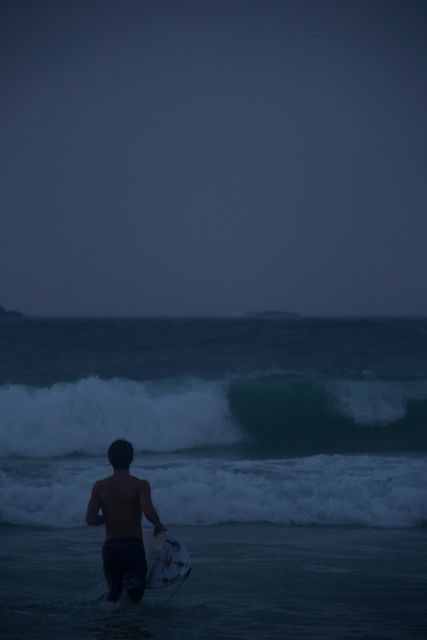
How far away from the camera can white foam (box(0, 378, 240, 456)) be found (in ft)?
52.0

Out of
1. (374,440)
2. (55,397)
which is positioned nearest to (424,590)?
(374,440)

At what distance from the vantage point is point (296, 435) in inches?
707

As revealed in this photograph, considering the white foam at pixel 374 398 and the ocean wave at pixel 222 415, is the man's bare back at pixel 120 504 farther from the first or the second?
the white foam at pixel 374 398

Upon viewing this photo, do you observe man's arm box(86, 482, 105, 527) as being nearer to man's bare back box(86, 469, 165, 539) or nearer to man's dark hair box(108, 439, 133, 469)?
man's bare back box(86, 469, 165, 539)

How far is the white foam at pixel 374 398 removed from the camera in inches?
766

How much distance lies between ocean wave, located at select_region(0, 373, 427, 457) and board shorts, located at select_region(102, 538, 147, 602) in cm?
938

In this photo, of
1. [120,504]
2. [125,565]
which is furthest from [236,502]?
[120,504]

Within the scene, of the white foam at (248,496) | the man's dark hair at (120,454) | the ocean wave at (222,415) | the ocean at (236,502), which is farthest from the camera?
the ocean wave at (222,415)

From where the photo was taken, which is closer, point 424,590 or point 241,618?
point 241,618

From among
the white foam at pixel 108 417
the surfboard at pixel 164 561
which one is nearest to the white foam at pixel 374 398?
the white foam at pixel 108 417

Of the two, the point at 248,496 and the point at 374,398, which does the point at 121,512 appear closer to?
the point at 248,496

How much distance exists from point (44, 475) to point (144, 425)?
6.14 metres

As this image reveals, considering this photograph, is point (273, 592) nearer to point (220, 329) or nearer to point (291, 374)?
point (291, 374)

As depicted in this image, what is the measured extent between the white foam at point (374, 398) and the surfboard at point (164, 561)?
543 inches
